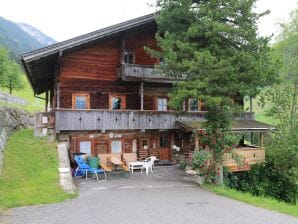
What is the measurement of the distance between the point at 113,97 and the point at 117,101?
0.44 m

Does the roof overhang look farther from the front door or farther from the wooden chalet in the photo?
the front door

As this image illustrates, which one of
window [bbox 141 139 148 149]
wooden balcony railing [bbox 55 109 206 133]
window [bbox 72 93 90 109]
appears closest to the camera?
wooden balcony railing [bbox 55 109 206 133]

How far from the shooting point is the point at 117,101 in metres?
25.2

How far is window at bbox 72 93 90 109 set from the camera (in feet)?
77.8

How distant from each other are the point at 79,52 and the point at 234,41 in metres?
11.1

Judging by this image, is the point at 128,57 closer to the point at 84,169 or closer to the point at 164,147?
the point at 164,147

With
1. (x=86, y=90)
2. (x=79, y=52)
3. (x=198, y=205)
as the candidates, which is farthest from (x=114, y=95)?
(x=198, y=205)

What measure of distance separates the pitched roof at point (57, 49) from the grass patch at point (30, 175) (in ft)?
16.5

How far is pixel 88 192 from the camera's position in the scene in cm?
1466

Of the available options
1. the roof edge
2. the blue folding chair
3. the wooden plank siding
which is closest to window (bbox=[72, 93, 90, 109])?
the wooden plank siding

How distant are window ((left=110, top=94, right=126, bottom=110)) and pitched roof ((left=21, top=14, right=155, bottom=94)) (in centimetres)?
428

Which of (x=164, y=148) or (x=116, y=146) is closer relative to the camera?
(x=116, y=146)

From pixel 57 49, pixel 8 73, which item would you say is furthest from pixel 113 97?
pixel 8 73

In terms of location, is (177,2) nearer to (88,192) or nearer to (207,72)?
(207,72)
